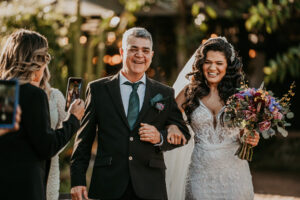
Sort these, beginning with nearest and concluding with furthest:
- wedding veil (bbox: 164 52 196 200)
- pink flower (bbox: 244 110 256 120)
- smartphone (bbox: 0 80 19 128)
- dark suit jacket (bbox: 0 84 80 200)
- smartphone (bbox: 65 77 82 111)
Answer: smartphone (bbox: 0 80 19 128) < dark suit jacket (bbox: 0 84 80 200) < smartphone (bbox: 65 77 82 111) < pink flower (bbox: 244 110 256 120) < wedding veil (bbox: 164 52 196 200)

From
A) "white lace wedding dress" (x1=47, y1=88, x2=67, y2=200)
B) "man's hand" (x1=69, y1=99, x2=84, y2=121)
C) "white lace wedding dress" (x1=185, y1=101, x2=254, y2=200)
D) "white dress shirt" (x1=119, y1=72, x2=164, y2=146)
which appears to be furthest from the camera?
"white lace wedding dress" (x1=185, y1=101, x2=254, y2=200)

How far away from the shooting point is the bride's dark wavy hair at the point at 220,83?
13.8 ft

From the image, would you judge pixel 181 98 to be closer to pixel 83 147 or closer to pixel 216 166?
pixel 216 166

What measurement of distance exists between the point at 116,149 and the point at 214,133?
103 cm

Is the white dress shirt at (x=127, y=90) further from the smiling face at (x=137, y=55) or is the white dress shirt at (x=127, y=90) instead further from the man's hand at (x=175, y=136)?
the man's hand at (x=175, y=136)

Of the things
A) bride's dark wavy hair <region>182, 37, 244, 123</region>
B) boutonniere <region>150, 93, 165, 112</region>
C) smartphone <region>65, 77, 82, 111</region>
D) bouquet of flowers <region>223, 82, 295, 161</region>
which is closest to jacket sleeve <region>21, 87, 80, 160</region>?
smartphone <region>65, 77, 82, 111</region>

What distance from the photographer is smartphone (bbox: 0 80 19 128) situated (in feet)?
8.28

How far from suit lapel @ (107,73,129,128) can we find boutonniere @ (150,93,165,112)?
22 cm

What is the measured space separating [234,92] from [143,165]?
1.19 metres

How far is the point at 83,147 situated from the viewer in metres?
3.54

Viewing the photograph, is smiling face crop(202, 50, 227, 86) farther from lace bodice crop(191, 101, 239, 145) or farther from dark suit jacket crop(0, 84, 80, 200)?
dark suit jacket crop(0, 84, 80, 200)

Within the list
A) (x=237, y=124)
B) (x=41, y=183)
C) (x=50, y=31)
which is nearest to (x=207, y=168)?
(x=237, y=124)

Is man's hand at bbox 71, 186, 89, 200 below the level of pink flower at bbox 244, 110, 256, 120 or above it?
below

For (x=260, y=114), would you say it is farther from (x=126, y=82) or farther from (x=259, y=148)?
(x=259, y=148)
